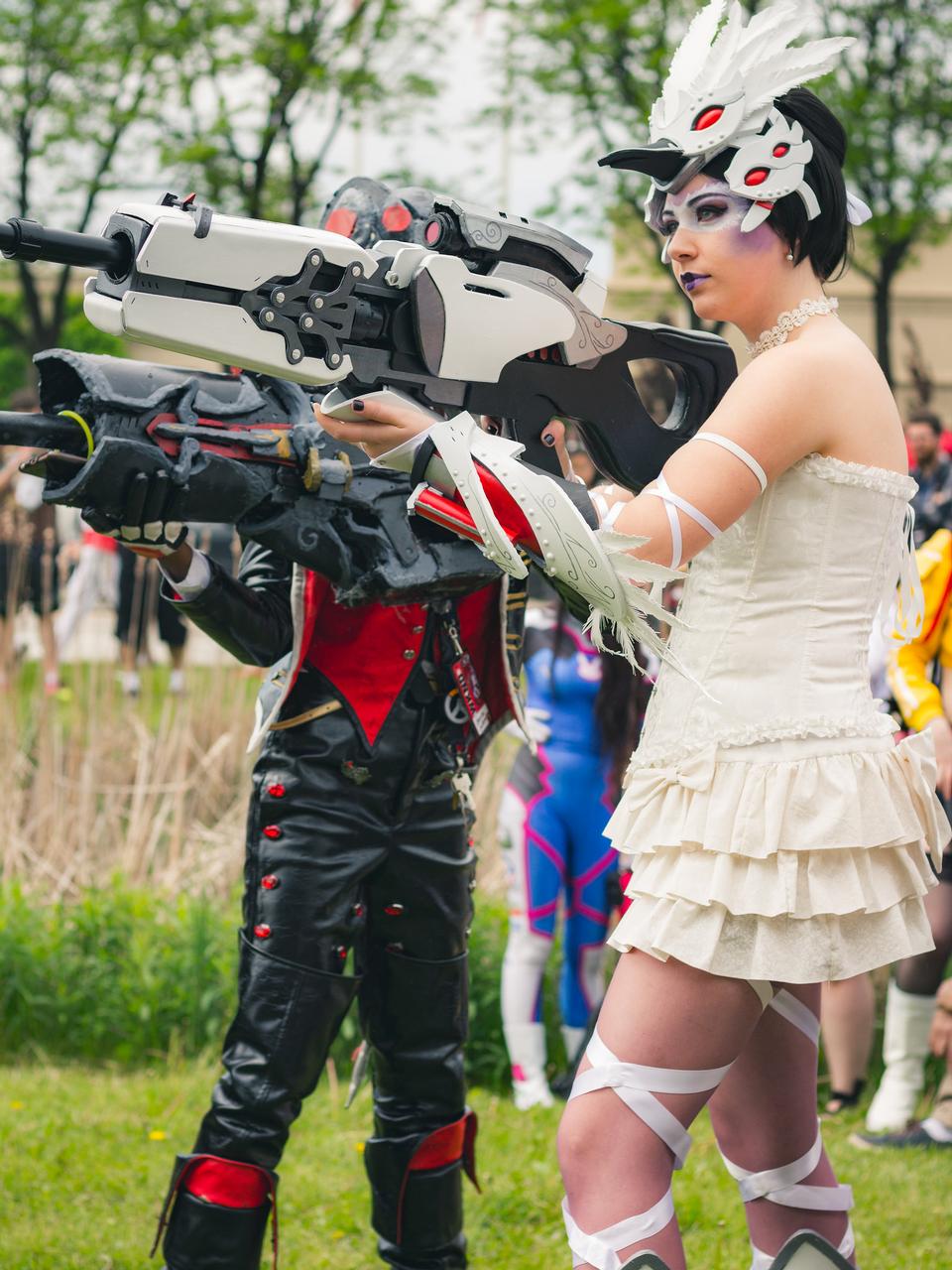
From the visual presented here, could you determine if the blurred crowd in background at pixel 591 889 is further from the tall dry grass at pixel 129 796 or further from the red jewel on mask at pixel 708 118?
the red jewel on mask at pixel 708 118

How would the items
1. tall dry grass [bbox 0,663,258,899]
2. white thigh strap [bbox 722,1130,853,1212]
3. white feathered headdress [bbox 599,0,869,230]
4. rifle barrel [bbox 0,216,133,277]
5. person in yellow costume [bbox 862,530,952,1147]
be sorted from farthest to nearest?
1. tall dry grass [bbox 0,663,258,899]
2. person in yellow costume [bbox 862,530,952,1147]
3. white thigh strap [bbox 722,1130,853,1212]
4. white feathered headdress [bbox 599,0,869,230]
5. rifle barrel [bbox 0,216,133,277]

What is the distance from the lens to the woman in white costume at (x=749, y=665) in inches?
87.4

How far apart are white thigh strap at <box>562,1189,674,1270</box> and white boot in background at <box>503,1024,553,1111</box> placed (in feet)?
7.54

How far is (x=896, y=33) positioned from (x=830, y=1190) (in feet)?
41.7

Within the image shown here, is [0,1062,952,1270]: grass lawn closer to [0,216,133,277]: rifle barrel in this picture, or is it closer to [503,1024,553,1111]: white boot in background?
[503,1024,553,1111]: white boot in background

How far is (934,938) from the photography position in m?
4.35

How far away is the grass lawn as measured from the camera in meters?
3.49

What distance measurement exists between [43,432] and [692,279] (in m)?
1.06

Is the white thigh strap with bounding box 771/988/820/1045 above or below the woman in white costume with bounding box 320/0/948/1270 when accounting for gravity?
below

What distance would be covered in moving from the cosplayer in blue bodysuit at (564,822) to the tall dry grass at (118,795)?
118cm

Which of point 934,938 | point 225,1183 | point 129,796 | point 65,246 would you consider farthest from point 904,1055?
point 65,246

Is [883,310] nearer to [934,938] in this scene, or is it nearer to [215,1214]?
[934,938]

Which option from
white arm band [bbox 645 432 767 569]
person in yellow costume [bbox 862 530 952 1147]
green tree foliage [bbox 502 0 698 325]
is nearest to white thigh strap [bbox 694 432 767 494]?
white arm band [bbox 645 432 767 569]

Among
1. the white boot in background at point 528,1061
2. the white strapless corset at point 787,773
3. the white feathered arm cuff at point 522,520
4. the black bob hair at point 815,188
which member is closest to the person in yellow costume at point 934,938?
the white boot in background at point 528,1061
